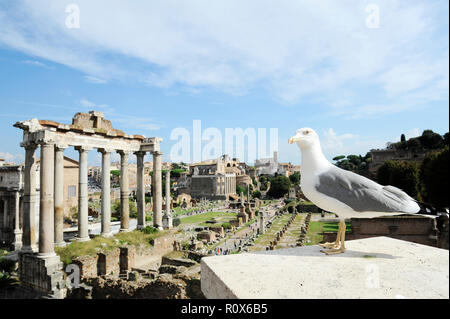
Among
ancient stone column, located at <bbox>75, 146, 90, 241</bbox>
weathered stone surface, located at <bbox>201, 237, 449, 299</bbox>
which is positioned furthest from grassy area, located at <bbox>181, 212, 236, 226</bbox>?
weathered stone surface, located at <bbox>201, 237, 449, 299</bbox>

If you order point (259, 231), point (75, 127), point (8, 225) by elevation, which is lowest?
point (259, 231)

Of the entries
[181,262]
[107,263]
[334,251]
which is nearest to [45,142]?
[107,263]

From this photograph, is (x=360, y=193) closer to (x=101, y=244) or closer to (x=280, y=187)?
(x=101, y=244)

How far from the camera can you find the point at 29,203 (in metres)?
14.4

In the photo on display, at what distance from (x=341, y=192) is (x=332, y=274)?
4.82 ft

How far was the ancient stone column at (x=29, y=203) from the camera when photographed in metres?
14.5

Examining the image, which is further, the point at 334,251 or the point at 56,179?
the point at 56,179

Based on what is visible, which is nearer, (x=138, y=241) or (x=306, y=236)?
(x=138, y=241)

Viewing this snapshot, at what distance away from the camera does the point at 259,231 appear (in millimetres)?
39094

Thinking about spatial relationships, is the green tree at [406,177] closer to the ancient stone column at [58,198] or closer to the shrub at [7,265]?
the ancient stone column at [58,198]

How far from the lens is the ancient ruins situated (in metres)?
13.6
